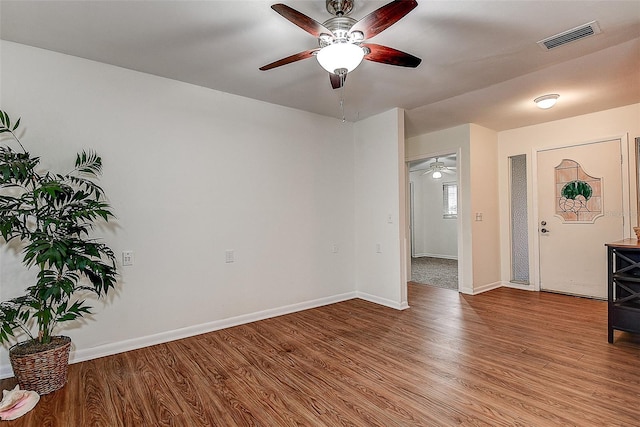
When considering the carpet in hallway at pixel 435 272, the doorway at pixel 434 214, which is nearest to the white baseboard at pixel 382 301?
the carpet in hallway at pixel 435 272

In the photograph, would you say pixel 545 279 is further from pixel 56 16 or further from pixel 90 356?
pixel 56 16

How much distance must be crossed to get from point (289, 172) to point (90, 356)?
265 cm

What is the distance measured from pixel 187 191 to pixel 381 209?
2379 mm

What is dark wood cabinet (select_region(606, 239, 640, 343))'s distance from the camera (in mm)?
2768

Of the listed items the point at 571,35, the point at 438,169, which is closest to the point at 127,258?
the point at 571,35

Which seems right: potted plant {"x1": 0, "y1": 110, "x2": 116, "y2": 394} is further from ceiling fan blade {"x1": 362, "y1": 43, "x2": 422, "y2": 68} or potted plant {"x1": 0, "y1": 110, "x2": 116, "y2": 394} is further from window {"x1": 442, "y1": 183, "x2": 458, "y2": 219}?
window {"x1": 442, "y1": 183, "x2": 458, "y2": 219}

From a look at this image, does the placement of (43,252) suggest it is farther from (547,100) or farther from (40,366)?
(547,100)

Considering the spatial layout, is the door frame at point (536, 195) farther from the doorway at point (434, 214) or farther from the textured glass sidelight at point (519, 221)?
the doorway at point (434, 214)

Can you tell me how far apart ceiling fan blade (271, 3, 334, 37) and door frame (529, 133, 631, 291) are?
4194 mm

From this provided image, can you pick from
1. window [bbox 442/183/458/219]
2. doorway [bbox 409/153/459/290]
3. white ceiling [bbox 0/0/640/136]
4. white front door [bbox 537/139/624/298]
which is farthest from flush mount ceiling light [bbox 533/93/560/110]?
window [bbox 442/183/458/219]

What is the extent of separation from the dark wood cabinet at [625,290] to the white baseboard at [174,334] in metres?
2.29

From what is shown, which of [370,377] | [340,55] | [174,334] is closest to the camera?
[340,55]

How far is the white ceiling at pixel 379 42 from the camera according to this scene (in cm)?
210

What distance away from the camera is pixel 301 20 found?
1806 millimetres
